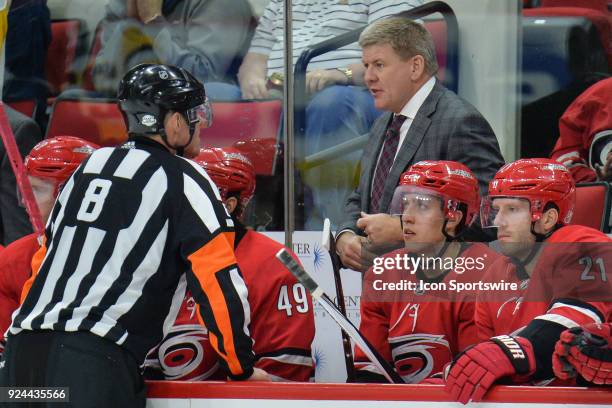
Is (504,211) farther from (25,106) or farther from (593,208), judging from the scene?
(25,106)

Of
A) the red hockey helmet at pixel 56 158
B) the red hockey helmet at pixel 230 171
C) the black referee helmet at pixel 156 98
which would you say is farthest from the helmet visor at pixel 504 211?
the red hockey helmet at pixel 56 158

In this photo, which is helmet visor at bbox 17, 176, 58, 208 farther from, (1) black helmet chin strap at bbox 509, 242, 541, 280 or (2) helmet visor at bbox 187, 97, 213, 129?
(1) black helmet chin strap at bbox 509, 242, 541, 280

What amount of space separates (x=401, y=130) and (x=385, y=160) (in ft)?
0.34

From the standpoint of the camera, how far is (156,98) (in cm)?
227

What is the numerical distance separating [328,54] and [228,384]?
1.35m

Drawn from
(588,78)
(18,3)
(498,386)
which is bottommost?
(498,386)

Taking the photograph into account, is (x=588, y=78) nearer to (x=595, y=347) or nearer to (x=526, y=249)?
(x=526, y=249)

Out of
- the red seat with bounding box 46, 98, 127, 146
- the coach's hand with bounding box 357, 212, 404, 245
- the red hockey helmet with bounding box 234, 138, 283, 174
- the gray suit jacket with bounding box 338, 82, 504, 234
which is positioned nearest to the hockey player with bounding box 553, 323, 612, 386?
the coach's hand with bounding box 357, 212, 404, 245

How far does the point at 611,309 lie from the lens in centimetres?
229

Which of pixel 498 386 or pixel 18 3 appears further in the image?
pixel 18 3

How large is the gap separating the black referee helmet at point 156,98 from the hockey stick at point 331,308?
15.3 inches

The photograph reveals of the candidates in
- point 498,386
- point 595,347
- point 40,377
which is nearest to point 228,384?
point 40,377

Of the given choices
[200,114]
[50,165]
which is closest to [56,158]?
[50,165]

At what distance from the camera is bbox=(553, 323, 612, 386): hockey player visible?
202 centimetres
